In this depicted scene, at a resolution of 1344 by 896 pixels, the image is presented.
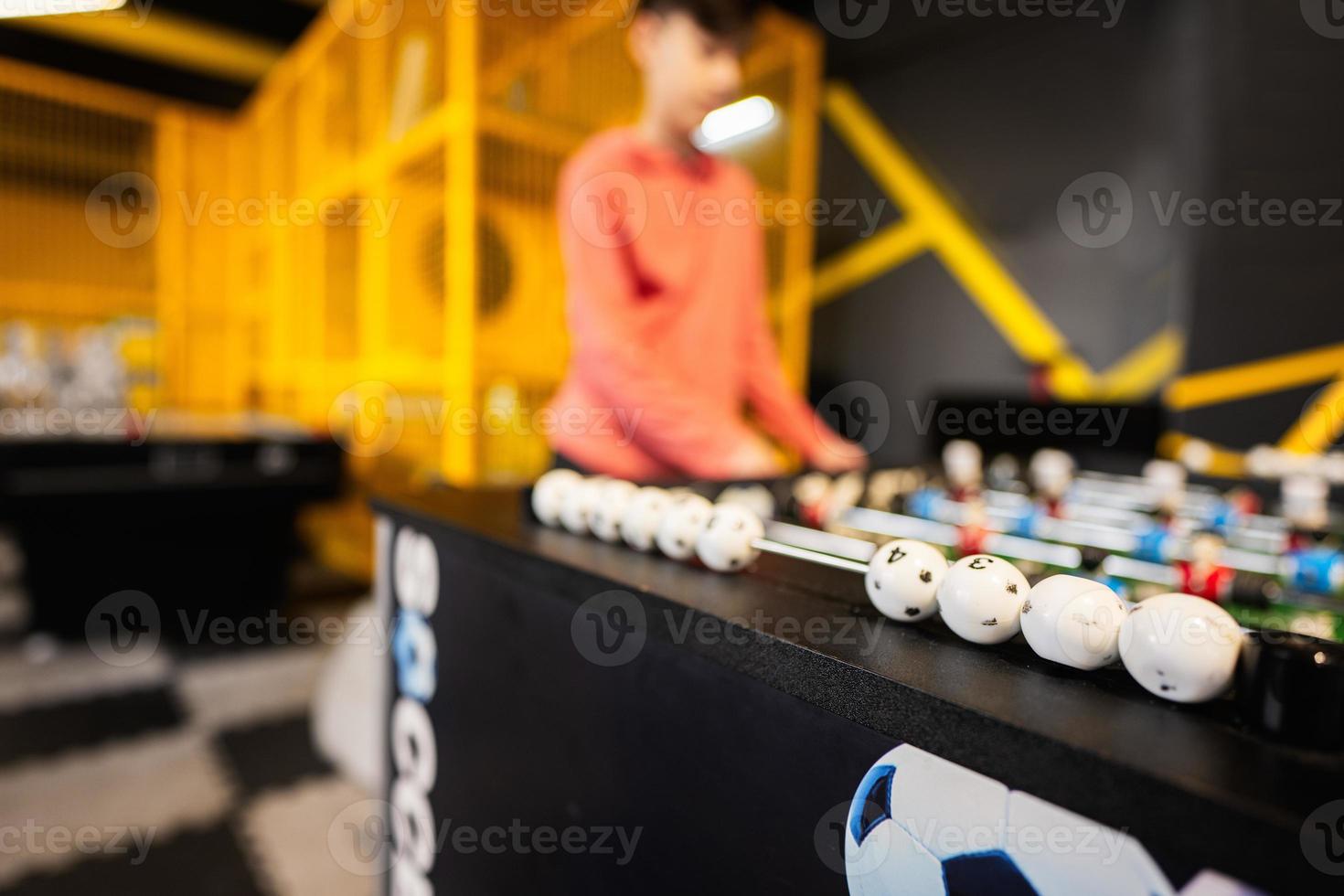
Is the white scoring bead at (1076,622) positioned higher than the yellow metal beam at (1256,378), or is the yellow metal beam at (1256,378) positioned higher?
the yellow metal beam at (1256,378)

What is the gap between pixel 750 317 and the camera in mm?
1774

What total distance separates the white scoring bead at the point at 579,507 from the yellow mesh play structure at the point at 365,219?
1583mm

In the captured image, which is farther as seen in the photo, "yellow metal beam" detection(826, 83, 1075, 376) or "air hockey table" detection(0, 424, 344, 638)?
"yellow metal beam" detection(826, 83, 1075, 376)

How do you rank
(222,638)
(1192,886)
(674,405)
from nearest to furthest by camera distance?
1. (1192,886)
2. (674,405)
3. (222,638)

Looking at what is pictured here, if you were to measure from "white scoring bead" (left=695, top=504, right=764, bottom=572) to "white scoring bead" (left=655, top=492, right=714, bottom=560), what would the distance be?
0.01 meters

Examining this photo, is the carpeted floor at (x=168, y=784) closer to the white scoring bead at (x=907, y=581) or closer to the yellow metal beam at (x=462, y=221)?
the yellow metal beam at (x=462, y=221)

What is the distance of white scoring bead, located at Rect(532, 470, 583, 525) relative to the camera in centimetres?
86

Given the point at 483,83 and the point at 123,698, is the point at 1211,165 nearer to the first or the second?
the point at 483,83

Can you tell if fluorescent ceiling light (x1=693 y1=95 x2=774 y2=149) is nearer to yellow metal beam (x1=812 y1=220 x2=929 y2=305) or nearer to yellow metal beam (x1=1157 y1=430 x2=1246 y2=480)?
yellow metal beam (x1=812 y1=220 x2=929 y2=305)

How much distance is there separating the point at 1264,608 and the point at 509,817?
820 millimetres

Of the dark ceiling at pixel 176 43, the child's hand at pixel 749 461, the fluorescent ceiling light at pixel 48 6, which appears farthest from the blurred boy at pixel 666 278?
the fluorescent ceiling light at pixel 48 6

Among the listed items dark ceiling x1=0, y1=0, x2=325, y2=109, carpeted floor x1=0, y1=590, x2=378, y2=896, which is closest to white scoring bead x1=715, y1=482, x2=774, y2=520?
carpeted floor x1=0, y1=590, x2=378, y2=896

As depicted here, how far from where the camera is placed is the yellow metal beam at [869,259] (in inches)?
129

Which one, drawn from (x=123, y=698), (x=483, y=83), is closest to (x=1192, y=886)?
(x=123, y=698)
